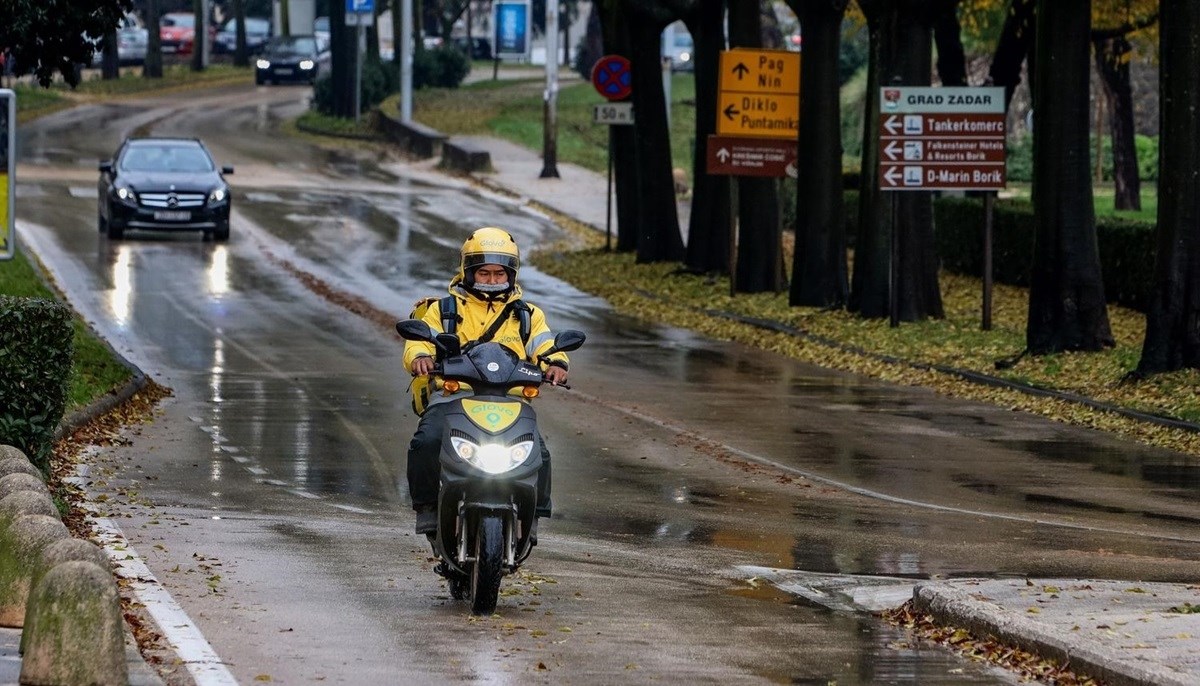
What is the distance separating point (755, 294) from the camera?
28.5 meters

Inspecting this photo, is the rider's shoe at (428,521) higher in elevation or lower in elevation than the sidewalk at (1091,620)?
higher

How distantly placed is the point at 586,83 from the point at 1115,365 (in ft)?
185

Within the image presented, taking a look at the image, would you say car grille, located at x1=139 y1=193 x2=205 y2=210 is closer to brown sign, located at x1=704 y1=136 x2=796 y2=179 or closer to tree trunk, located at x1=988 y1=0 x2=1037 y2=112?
brown sign, located at x1=704 y1=136 x2=796 y2=179

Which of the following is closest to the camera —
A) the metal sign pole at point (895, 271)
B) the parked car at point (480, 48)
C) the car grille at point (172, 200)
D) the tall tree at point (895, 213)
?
the tall tree at point (895, 213)

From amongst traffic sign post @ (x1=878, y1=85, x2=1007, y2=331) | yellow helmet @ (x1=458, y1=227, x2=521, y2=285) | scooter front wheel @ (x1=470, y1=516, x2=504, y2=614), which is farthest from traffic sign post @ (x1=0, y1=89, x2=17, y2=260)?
traffic sign post @ (x1=878, y1=85, x2=1007, y2=331)

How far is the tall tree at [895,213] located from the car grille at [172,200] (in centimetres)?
1198

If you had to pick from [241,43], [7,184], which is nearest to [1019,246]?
[7,184]

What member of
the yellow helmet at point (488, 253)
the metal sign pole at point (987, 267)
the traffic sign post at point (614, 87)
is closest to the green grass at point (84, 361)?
the yellow helmet at point (488, 253)

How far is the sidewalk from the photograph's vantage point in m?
8.02

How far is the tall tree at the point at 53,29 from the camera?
59.9 ft

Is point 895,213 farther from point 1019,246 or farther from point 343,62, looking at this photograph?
point 343,62

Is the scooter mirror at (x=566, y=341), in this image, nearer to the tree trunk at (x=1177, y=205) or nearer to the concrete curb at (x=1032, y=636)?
the concrete curb at (x=1032, y=636)

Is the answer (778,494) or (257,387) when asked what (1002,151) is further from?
(778,494)

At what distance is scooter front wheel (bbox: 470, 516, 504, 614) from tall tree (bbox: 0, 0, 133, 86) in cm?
1054
